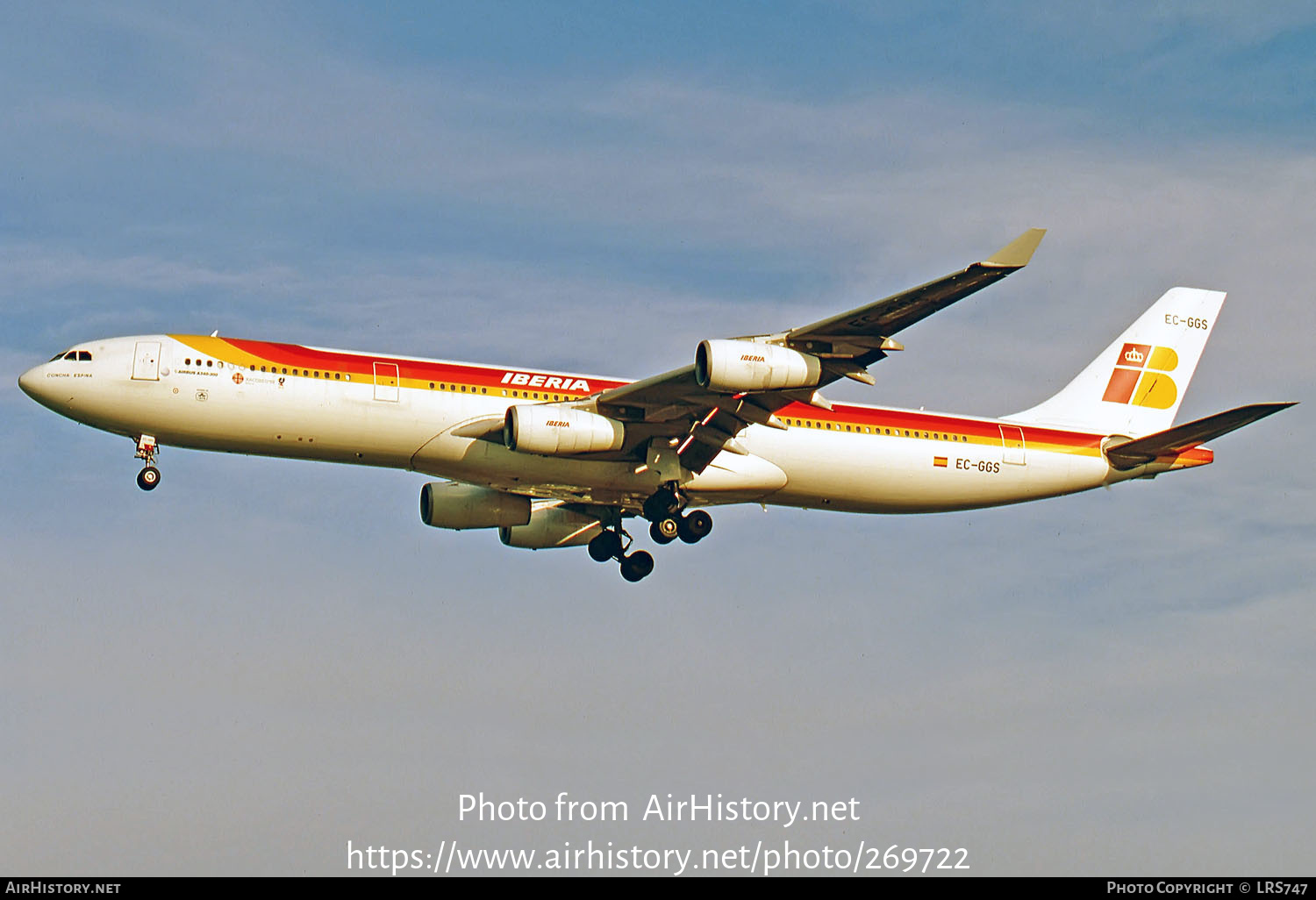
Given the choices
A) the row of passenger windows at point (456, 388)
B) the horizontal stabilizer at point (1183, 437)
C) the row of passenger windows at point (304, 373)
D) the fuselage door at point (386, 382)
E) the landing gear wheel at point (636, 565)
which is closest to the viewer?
the row of passenger windows at point (304, 373)

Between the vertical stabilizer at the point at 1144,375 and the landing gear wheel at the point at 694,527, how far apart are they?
10802 millimetres

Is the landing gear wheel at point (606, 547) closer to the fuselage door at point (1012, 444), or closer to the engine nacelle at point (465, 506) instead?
the engine nacelle at point (465, 506)

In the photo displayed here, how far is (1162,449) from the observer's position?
46.3 meters

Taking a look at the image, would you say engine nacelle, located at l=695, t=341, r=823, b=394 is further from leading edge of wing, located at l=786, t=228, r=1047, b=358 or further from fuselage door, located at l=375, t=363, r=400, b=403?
fuselage door, located at l=375, t=363, r=400, b=403

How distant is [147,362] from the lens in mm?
39094

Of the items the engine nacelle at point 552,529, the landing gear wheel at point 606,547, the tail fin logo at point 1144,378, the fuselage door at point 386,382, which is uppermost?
the tail fin logo at point 1144,378

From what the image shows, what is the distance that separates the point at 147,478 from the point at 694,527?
1464cm

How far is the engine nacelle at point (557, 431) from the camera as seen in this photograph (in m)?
39.5

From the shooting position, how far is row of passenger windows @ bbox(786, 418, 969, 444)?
143 feet

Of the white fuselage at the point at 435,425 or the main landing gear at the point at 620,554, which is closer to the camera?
the white fuselage at the point at 435,425

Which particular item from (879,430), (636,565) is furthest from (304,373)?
(879,430)

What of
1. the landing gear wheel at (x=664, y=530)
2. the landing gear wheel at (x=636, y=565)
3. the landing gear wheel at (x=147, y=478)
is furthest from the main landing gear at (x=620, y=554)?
the landing gear wheel at (x=147, y=478)

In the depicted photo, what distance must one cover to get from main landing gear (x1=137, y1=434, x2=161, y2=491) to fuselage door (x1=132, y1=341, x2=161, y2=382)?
147 centimetres

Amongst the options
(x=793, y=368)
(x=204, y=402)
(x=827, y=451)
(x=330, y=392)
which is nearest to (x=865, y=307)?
(x=793, y=368)
